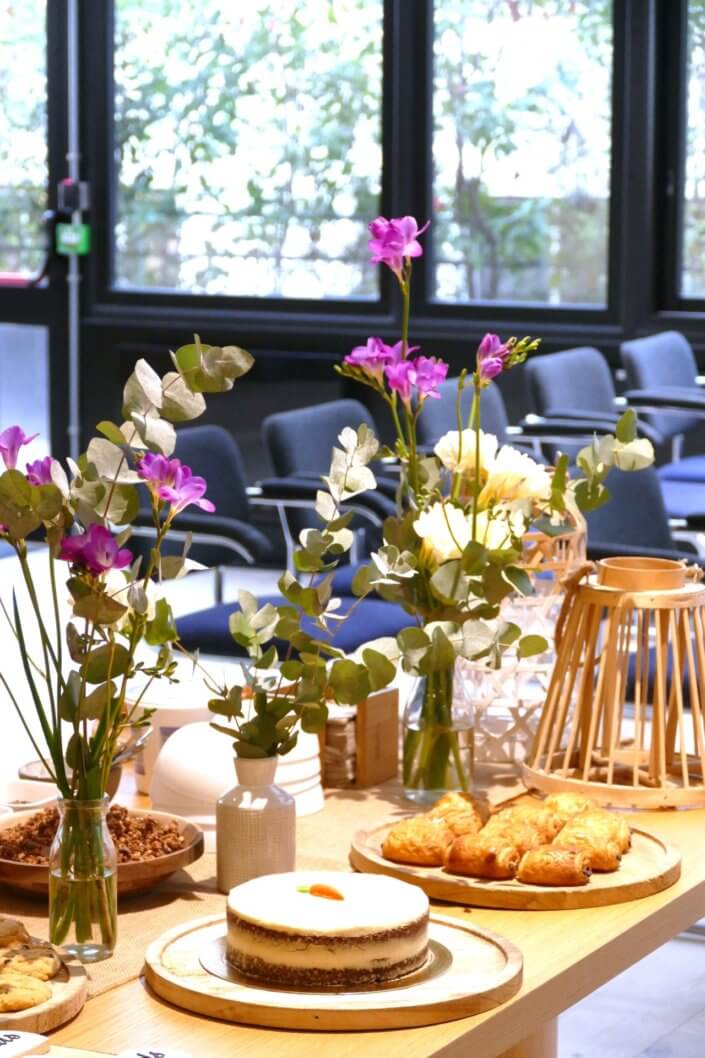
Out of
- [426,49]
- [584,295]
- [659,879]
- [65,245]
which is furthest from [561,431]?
[659,879]

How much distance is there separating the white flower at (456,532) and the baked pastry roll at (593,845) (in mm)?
328

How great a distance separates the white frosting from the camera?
4.61ft

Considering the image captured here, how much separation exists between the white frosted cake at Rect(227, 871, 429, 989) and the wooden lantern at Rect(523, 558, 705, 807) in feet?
1.96

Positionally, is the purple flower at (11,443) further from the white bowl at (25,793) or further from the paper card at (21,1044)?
the white bowl at (25,793)

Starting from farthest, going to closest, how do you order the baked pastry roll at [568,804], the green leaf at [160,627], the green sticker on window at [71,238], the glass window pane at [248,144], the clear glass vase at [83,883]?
1. the green sticker on window at [71,238]
2. the glass window pane at [248,144]
3. the baked pastry roll at [568,804]
4. the green leaf at [160,627]
5. the clear glass vase at [83,883]

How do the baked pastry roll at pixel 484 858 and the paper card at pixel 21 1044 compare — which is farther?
the baked pastry roll at pixel 484 858

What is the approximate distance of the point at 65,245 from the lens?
789 centimetres

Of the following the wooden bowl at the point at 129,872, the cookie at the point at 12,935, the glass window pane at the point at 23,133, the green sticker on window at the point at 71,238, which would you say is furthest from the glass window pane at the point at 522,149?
the cookie at the point at 12,935

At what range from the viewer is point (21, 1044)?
128cm

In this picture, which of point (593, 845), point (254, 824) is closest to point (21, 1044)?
point (254, 824)

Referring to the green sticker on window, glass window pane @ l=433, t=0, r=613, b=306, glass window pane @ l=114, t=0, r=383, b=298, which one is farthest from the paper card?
the green sticker on window

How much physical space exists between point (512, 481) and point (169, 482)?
0.63 metres

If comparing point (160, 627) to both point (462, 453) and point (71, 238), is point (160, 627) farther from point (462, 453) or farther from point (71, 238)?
point (71, 238)

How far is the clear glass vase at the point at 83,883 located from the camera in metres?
1.48
